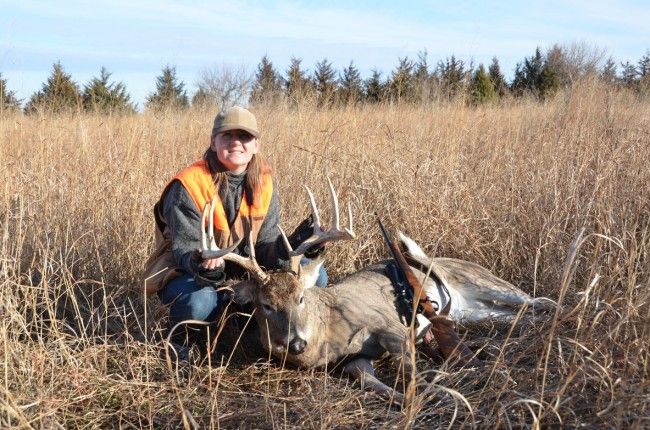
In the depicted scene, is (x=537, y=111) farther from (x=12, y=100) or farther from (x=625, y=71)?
(x=12, y=100)

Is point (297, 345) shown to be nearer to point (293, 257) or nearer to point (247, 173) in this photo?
point (293, 257)

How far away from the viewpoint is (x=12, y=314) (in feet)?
10.3

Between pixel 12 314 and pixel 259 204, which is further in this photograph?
pixel 259 204

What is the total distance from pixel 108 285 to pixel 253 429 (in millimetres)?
1702

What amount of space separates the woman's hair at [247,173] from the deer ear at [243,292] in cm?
56

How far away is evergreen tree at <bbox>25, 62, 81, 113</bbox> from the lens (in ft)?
23.5

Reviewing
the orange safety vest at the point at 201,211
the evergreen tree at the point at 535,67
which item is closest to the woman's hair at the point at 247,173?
the orange safety vest at the point at 201,211

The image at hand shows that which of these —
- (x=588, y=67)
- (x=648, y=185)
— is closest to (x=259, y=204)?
(x=648, y=185)

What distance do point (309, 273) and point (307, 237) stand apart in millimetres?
239

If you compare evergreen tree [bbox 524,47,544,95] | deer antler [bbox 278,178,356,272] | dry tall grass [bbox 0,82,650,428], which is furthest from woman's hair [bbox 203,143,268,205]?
evergreen tree [bbox 524,47,544,95]

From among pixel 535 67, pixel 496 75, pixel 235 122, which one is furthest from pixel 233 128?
pixel 535 67

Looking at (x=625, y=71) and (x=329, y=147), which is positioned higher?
(x=625, y=71)

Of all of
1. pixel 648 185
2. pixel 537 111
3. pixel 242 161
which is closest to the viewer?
pixel 242 161

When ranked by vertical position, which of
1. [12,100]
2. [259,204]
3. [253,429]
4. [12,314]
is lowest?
[253,429]
